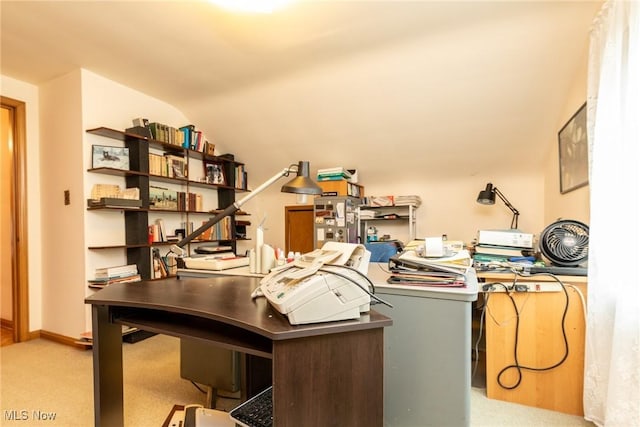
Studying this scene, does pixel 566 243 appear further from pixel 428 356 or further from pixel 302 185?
pixel 302 185

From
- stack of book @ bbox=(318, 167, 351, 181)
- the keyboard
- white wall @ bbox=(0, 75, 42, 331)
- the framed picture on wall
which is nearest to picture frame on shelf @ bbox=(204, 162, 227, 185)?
stack of book @ bbox=(318, 167, 351, 181)

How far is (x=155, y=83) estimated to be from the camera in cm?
310

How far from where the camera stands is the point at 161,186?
3400 mm

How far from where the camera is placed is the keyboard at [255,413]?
1211mm

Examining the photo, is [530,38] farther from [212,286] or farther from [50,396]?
[50,396]

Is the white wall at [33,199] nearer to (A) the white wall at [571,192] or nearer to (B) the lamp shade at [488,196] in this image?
(B) the lamp shade at [488,196]

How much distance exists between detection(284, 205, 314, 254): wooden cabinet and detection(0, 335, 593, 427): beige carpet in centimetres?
209

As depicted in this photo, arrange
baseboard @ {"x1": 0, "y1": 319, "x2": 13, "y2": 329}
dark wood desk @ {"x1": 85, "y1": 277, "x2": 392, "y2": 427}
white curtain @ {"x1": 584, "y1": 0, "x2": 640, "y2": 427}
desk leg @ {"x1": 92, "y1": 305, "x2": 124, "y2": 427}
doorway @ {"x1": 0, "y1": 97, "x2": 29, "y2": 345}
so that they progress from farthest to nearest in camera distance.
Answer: baseboard @ {"x1": 0, "y1": 319, "x2": 13, "y2": 329} → doorway @ {"x1": 0, "y1": 97, "x2": 29, "y2": 345} → desk leg @ {"x1": 92, "y1": 305, "x2": 124, "y2": 427} → white curtain @ {"x1": 584, "y1": 0, "x2": 640, "y2": 427} → dark wood desk @ {"x1": 85, "y1": 277, "x2": 392, "y2": 427}

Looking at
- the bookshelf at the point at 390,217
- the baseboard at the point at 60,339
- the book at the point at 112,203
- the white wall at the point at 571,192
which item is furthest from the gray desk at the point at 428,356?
the baseboard at the point at 60,339

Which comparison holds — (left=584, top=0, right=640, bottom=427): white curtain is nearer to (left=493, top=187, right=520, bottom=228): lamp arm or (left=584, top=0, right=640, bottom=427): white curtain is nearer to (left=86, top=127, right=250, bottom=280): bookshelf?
(left=493, top=187, right=520, bottom=228): lamp arm

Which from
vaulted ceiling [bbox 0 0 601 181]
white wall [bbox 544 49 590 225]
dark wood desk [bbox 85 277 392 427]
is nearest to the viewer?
dark wood desk [bbox 85 277 392 427]

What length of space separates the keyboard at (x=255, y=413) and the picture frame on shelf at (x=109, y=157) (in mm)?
2488

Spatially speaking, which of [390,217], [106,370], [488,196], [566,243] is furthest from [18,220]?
[488,196]

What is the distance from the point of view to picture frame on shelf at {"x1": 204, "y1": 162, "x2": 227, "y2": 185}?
155 inches
